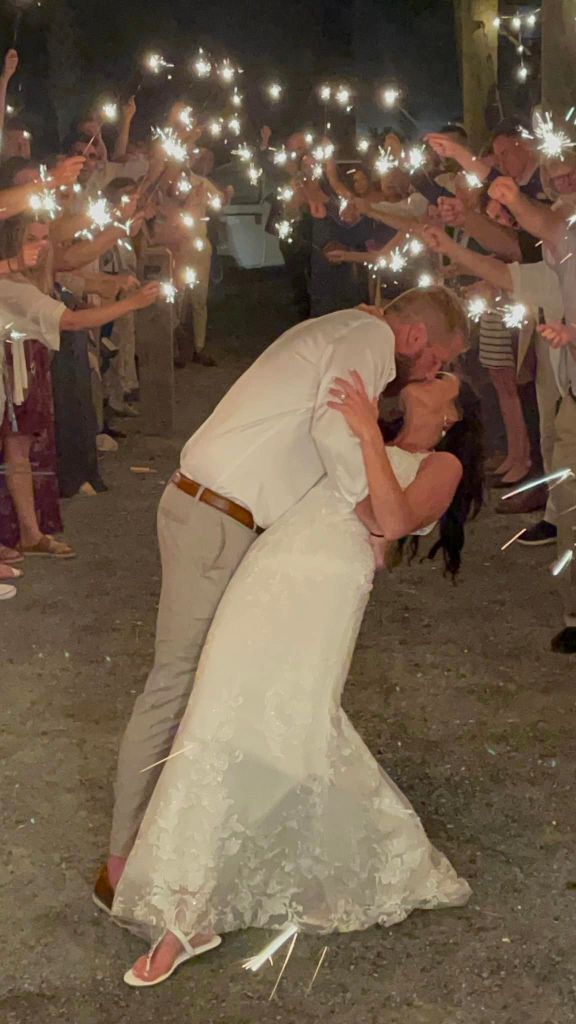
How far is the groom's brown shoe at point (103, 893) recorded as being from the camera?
3.42m

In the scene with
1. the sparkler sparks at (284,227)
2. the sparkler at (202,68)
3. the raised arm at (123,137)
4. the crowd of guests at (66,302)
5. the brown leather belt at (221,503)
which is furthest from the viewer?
the sparkler at (202,68)

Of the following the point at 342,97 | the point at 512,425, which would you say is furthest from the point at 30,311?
the point at 342,97

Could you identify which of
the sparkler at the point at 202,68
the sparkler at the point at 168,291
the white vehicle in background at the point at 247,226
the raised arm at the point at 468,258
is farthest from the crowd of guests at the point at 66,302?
the white vehicle in background at the point at 247,226

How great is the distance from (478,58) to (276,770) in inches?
456

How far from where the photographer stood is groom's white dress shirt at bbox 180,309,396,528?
302 centimetres

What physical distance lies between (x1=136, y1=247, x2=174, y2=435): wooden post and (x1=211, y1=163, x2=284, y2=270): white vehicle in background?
1192cm

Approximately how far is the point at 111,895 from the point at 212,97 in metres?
14.1

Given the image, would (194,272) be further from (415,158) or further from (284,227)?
(284,227)

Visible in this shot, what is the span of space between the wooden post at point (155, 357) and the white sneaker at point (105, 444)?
52cm

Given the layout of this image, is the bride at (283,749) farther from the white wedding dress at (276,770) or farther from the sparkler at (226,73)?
the sparkler at (226,73)

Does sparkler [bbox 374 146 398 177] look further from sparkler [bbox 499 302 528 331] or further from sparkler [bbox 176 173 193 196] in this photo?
sparkler [bbox 499 302 528 331]

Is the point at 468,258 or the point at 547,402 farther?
the point at 547,402

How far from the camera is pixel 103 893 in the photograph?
11.3 feet

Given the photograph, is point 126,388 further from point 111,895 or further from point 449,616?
point 111,895
